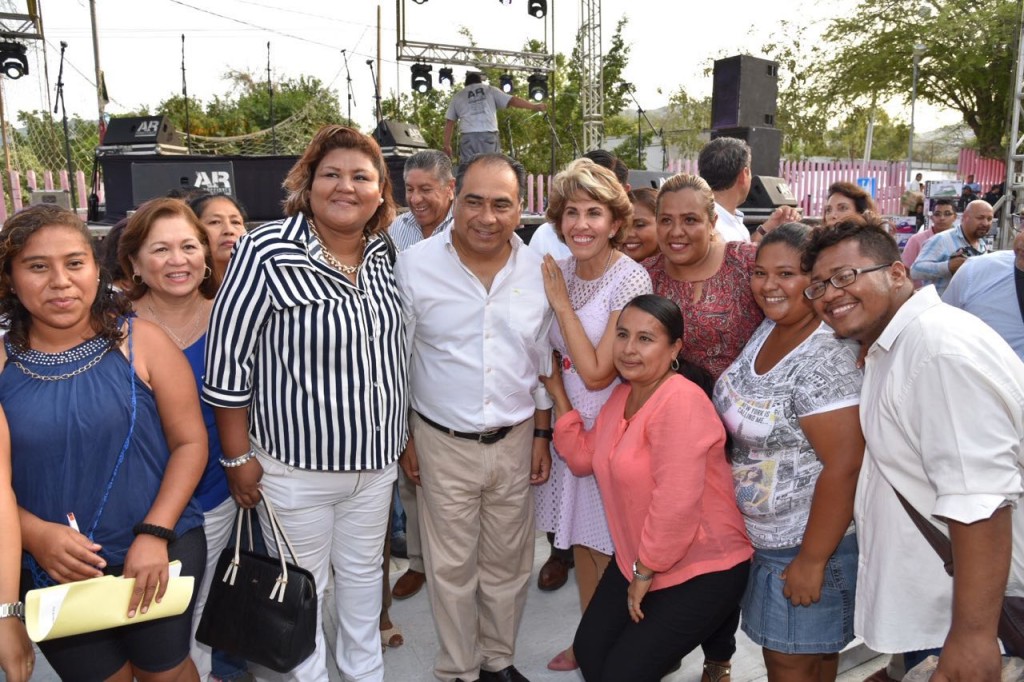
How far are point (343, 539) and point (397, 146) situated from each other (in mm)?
7363

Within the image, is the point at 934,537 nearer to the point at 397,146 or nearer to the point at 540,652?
the point at 540,652

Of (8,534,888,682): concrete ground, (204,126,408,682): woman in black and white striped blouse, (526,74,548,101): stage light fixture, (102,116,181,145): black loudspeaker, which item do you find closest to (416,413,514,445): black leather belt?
(204,126,408,682): woman in black and white striped blouse

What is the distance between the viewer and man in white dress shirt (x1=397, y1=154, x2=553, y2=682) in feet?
7.97

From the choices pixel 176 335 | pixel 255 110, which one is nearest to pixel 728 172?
pixel 176 335

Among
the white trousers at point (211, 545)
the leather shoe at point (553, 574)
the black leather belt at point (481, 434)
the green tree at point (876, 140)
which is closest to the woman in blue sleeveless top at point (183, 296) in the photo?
the white trousers at point (211, 545)

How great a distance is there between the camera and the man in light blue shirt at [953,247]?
19.5 ft

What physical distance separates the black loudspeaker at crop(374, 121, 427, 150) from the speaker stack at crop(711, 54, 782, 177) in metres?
3.83

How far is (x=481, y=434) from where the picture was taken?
8.20ft

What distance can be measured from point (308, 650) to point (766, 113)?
8.45 m

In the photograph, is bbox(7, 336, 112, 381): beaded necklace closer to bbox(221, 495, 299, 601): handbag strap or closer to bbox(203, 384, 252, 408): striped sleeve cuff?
bbox(203, 384, 252, 408): striped sleeve cuff

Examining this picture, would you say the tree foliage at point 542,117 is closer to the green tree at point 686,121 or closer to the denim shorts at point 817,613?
the green tree at point 686,121

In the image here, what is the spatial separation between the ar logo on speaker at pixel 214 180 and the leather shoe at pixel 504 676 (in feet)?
21.9

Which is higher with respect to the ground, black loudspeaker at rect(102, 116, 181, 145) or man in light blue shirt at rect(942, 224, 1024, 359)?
black loudspeaker at rect(102, 116, 181, 145)

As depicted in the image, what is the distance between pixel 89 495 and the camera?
182cm
